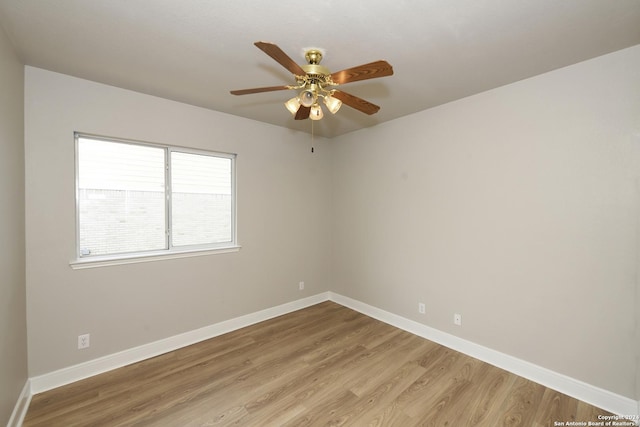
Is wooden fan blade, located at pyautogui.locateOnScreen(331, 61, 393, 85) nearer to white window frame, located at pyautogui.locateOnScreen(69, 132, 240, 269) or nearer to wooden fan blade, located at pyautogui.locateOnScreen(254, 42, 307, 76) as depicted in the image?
wooden fan blade, located at pyautogui.locateOnScreen(254, 42, 307, 76)

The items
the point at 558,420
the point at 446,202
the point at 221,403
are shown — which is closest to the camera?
the point at 558,420

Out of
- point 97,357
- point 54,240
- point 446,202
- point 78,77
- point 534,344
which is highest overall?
point 78,77

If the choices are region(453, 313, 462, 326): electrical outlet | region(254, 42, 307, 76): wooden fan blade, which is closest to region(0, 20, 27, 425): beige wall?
region(254, 42, 307, 76): wooden fan blade

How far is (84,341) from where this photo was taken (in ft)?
7.73

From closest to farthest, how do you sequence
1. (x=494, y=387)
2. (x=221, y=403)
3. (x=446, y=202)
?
(x=221, y=403) → (x=494, y=387) → (x=446, y=202)

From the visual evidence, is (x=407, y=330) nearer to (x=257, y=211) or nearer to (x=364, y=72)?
(x=257, y=211)

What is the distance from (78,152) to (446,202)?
3573mm

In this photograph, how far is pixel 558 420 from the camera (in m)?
1.88

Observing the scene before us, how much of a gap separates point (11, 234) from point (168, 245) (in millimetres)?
1199

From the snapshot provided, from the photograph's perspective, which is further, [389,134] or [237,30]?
[389,134]

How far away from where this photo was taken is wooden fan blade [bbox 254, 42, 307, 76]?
4.25ft

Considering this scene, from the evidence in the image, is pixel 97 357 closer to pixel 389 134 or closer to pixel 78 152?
pixel 78 152

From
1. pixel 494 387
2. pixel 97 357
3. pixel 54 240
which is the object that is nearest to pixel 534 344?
pixel 494 387

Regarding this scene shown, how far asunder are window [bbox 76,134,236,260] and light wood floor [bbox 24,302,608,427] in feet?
3.70
